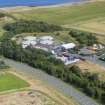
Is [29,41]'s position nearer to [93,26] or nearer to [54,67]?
[54,67]

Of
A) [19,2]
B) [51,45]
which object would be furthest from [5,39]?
[19,2]

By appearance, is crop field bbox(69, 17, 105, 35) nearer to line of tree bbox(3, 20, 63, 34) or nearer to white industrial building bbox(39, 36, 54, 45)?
line of tree bbox(3, 20, 63, 34)

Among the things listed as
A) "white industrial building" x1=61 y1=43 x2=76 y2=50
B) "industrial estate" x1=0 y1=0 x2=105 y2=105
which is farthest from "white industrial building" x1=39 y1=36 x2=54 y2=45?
"white industrial building" x1=61 y1=43 x2=76 y2=50

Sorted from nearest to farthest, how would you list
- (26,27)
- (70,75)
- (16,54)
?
1. (70,75)
2. (16,54)
3. (26,27)

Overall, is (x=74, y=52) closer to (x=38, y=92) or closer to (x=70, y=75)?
(x=70, y=75)

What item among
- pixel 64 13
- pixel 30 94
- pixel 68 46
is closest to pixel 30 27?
pixel 68 46

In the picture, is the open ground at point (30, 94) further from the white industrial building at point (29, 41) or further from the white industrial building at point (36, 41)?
the white industrial building at point (36, 41)
